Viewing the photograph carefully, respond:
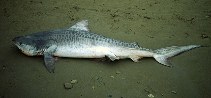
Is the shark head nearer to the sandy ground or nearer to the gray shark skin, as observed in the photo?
the gray shark skin

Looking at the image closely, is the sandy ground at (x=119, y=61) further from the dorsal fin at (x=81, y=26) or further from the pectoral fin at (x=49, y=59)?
Result: the dorsal fin at (x=81, y=26)

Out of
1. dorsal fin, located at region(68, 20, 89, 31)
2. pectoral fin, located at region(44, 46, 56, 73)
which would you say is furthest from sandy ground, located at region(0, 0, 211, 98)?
dorsal fin, located at region(68, 20, 89, 31)


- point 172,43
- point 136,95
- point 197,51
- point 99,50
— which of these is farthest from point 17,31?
point 197,51

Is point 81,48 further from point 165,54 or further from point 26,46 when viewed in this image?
point 165,54

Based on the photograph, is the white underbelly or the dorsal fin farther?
the dorsal fin

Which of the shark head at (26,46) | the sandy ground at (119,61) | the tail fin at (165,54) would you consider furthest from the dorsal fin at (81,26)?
the tail fin at (165,54)

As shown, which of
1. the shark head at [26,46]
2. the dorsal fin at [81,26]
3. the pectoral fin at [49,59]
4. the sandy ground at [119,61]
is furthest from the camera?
the dorsal fin at [81,26]

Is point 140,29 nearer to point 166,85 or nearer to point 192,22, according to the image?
point 192,22

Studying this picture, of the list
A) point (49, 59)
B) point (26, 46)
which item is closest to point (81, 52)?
point (49, 59)

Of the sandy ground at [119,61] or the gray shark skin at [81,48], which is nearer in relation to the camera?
the sandy ground at [119,61]
